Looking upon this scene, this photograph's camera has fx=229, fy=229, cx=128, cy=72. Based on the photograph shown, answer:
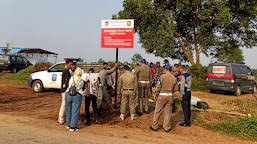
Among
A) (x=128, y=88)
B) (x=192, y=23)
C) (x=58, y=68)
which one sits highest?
(x=192, y=23)

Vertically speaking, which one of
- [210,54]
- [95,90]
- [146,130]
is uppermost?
[210,54]

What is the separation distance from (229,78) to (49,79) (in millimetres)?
10123

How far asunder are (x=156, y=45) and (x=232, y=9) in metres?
6.74

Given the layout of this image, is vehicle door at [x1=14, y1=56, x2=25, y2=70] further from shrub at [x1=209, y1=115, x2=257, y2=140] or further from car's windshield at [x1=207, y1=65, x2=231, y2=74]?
shrub at [x1=209, y1=115, x2=257, y2=140]

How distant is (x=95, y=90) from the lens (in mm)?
6906

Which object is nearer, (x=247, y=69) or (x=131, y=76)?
(x=131, y=76)

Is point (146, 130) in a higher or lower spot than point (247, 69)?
lower

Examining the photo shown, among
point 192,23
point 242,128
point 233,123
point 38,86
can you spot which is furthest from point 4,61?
point 242,128

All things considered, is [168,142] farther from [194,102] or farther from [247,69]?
[247,69]

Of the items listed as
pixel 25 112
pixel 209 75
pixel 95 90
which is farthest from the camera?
pixel 209 75

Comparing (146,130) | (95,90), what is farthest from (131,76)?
(146,130)

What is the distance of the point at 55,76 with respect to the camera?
12.1m

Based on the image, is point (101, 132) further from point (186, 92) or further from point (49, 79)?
point (49, 79)

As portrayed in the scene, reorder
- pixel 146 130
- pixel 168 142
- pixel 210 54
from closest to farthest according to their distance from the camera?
pixel 168 142 < pixel 146 130 < pixel 210 54
